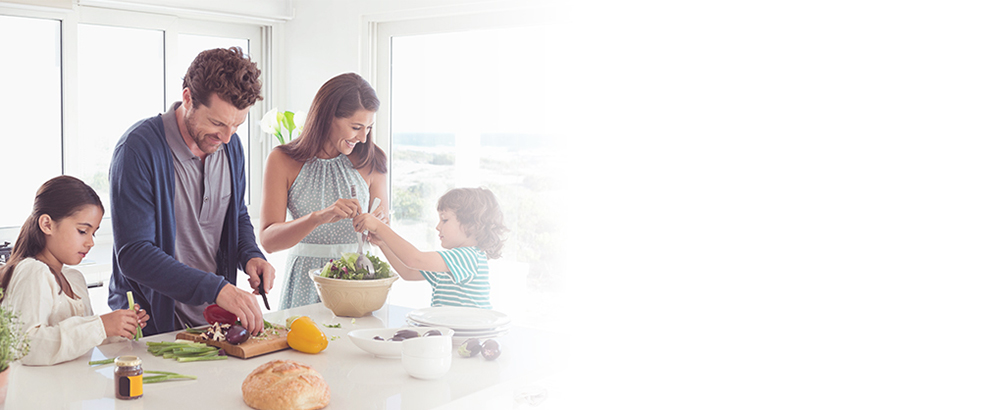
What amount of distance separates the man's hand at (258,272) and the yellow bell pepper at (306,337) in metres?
0.34

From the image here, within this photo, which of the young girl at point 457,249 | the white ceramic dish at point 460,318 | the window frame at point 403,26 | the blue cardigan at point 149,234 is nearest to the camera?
the blue cardigan at point 149,234

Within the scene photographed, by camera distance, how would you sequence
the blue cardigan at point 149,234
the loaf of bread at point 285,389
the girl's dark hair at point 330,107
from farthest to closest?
the girl's dark hair at point 330,107 < the blue cardigan at point 149,234 < the loaf of bread at point 285,389

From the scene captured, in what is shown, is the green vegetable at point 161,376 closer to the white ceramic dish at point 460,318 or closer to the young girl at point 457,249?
the white ceramic dish at point 460,318

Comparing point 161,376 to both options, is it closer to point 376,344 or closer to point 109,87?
point 376,344

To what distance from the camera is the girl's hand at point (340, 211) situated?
1916 millimetres

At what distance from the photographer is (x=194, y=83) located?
65.7 inches

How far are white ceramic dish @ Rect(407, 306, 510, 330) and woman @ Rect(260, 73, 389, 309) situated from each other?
450mm

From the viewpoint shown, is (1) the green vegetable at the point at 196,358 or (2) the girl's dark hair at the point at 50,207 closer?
Answer: (1) the green vegetable at the point at 196,358

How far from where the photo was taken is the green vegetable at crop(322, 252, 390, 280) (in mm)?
1849

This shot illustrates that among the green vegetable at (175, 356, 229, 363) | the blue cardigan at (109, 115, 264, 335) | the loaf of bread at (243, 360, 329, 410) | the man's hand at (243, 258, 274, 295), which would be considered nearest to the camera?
the loaf of bread at (243, 360, 329, 410)

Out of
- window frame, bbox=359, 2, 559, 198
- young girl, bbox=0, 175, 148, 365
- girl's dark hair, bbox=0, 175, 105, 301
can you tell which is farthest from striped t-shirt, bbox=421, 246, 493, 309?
window frame, bbox=359, 2, 559, 198

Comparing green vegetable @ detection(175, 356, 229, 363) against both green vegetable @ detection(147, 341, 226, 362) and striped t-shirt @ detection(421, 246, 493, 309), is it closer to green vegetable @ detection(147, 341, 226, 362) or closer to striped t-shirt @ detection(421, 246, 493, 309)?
green vegetable @ detection(147, 341, 226, 362)

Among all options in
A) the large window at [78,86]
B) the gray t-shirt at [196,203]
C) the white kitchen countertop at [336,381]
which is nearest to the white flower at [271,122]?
the large window at [78,86]

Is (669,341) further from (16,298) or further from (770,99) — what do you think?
(16,298)
